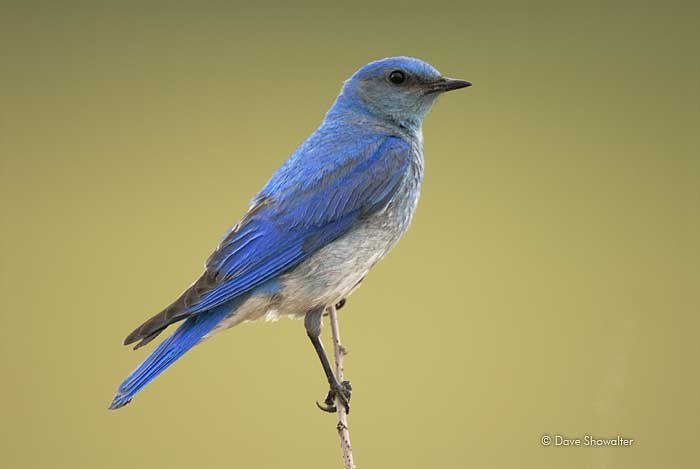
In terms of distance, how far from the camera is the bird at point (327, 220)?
8.80ft

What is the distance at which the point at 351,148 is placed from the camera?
2.95 meters

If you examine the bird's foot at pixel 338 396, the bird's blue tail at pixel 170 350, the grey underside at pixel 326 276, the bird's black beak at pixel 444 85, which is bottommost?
the bird's foot at pixel 338 396

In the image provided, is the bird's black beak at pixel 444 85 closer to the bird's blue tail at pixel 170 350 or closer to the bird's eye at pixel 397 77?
the bird's eye at pixel 397 77

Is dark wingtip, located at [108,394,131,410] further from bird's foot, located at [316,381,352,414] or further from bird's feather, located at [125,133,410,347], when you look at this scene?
bird's foot, located at [316,381,352,414]

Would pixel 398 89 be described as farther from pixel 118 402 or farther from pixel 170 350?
pixel 118 402

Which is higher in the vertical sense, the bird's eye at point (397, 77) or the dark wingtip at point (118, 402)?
the bird's eye at point (397, 77)

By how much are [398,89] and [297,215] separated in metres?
0.60

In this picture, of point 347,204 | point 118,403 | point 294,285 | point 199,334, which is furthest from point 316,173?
point 118,403

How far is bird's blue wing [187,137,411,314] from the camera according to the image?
106 inches

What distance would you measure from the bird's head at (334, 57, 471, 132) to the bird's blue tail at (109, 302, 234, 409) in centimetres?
88

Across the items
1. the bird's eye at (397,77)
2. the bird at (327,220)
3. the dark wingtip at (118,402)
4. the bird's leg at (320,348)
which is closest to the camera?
the dark wingtip at (118,402)

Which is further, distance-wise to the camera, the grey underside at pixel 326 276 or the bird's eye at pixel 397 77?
the bird's eye at pixel 397 77

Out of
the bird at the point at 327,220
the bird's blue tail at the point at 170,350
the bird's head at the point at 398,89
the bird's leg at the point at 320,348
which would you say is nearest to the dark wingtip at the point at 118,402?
the bird's blue tail at the point at 170,350

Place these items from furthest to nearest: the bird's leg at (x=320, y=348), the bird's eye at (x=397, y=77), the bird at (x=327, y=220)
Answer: the bird's eye at (x=397, y=77) → the bird's leg at (x=320, y=348) → the bird at (x=327, y=220)
